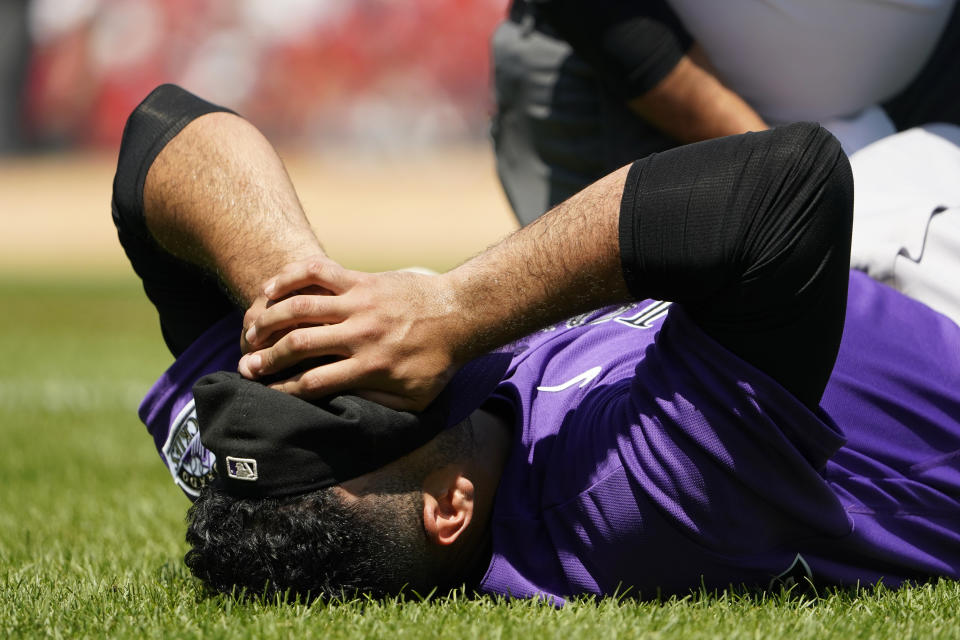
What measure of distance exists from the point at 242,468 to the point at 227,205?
2.05 ft

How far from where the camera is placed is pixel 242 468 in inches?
84.4

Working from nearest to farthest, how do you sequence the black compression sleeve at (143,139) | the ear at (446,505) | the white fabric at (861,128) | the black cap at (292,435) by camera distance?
1. the black cap at (292,435)
2. the ear at (446,505)
3. the black compression sleeve at (143,139)
4. the white fabric at (861,128)

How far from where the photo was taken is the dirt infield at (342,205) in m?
19.4

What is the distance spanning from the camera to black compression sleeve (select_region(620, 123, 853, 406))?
1984 millimetres

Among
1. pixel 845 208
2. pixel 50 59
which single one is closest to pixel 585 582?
pixel 845 208

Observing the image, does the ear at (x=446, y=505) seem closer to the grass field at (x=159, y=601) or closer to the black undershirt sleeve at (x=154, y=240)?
the grass field at (x=159, y=601)

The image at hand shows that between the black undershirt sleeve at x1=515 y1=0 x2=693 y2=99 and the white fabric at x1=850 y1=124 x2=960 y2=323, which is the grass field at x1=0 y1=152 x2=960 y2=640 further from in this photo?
the black undershirt sleeve at x1=515 y1=0 x2=693 y2=99

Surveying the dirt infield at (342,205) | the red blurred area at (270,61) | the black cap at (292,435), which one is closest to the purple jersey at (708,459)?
the black cap at (292,435)

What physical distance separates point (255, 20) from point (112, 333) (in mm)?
14486

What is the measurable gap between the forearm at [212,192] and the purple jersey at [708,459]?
306 millimetres

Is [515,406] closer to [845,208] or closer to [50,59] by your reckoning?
[845,208]

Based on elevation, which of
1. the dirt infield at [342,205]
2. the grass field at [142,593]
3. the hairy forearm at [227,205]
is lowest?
the dirt infield at [342,205]

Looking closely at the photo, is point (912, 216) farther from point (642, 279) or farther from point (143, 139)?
point (143, 139)

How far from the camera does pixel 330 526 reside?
215cm
